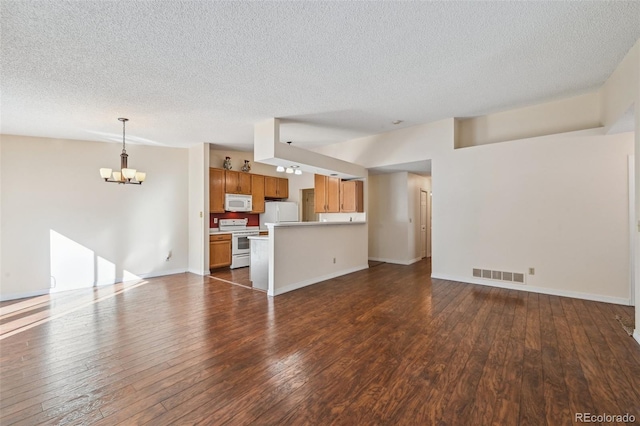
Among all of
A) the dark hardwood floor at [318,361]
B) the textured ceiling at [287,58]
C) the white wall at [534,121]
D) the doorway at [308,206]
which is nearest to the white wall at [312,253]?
the dark hardwood floor at [318,361]

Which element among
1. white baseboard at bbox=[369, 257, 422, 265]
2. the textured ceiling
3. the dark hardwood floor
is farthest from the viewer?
white baseboard at bbox=[369, 257, 422, 265]

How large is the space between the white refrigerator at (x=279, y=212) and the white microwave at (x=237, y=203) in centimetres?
63

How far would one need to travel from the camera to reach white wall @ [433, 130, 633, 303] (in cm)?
391

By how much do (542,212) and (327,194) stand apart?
4.08 metres

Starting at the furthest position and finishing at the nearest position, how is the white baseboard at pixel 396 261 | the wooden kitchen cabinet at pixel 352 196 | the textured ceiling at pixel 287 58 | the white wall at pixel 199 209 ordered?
the white baseboard at pixel 396 261, the wooden kitchen cabinet at pixel 352 196, the white wall at pixel 199 209, the textured ceiling at pixel 287 58

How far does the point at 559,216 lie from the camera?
14.0ft

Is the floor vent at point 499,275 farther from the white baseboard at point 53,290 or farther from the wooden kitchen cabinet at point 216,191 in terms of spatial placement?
the white baseboard at point 53,290

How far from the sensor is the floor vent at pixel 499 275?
4578 mm

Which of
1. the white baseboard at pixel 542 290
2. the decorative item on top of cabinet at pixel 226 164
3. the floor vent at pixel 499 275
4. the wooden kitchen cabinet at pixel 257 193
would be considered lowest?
the white baseboard at pixel 542 290

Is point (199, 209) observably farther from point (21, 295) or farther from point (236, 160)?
point (21, 295)

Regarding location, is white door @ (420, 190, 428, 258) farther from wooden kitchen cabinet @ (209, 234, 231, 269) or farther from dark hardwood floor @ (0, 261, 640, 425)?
wooden kitchen cabinet @ (209, 234, 231, 269)

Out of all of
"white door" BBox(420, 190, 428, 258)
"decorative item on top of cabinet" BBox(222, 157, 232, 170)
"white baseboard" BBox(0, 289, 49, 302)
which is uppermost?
"decorative item on top of cabinet" BBox(222, 157, 232, 170)

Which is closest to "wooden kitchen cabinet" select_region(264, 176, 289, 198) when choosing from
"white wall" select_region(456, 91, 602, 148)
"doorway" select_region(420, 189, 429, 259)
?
"doorway" select_region(420, 189, 429, 259)

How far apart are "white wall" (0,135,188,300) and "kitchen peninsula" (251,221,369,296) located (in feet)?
8.96
